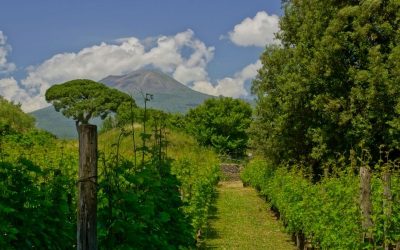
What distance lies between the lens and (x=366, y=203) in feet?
35.2

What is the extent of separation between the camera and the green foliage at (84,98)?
83188 mm

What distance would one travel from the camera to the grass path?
62.1 feet

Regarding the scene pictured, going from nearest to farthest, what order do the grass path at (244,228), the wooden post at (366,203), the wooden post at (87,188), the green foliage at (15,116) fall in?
the wooden post at (87,188)
the wooden post at (366,203)
the grass path at (244,228)
the green foliage at (15,116)

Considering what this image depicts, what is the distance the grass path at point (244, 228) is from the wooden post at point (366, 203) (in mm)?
7946

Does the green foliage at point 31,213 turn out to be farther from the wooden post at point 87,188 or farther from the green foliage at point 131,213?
the wooden post at point 87,188

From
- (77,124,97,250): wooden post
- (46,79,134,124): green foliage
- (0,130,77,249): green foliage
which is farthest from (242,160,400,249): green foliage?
(46,79,134,124): green foliage

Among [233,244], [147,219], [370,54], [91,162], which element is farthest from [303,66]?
[91,162]

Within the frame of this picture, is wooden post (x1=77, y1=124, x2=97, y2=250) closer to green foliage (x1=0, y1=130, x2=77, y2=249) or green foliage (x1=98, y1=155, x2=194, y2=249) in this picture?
green foliage (x1=0, y1=130, x2=77, y2=249)

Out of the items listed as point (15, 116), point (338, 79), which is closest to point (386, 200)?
point (338, 79)

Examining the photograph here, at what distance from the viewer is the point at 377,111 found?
2462 centimetres

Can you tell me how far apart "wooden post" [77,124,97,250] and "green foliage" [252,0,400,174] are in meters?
19.6

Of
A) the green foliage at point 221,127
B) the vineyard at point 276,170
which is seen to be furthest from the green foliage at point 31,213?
the green foliage at point 221,127

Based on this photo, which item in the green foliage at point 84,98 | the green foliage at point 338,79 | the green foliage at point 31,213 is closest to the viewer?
the green foliage at point 31,213

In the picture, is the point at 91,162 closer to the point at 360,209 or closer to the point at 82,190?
the point at 82,190
